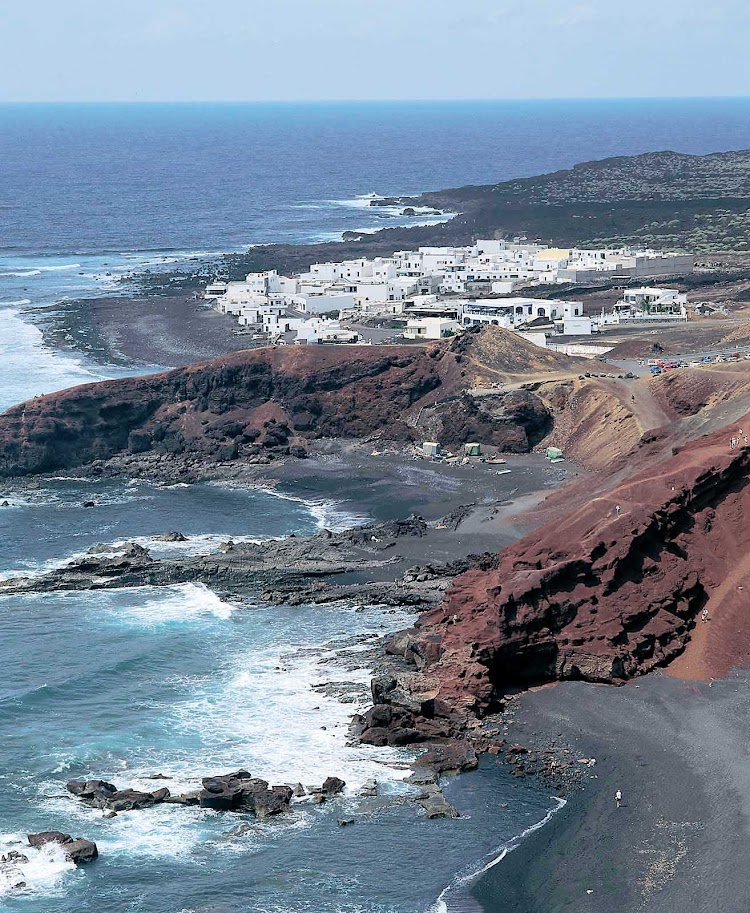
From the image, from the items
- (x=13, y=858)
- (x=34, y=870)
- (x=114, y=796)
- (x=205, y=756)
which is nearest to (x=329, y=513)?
(x=205, y=756)

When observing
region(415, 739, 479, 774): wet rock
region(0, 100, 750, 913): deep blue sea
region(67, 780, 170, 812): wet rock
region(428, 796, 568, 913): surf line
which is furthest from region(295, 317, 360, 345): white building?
region(428, 796, 568, 913): surf line

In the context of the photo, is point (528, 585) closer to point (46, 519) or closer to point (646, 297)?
point (46, 519)

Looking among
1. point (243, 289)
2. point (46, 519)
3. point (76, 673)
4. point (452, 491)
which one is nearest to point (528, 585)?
point (76, 673)

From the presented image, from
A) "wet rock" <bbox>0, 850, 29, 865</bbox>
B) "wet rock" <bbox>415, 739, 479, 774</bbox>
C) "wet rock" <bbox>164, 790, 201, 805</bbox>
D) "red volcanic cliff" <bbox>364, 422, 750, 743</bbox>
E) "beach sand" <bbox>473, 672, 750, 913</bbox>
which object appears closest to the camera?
"beach sand" <bbox>473, 672, 750, 913</bbox>

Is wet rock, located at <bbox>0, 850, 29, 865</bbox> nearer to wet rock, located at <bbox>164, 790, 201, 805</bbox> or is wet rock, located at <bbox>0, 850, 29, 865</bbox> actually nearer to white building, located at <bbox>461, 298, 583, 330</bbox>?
wet rock, located at <bbox>164, 790, 201, 805</bbox>

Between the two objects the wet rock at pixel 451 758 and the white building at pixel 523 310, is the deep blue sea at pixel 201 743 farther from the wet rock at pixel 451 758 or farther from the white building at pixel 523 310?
the white building at pixel 523 310

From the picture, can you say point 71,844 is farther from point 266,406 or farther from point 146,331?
point 146,331

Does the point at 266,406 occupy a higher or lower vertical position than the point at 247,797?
higher
